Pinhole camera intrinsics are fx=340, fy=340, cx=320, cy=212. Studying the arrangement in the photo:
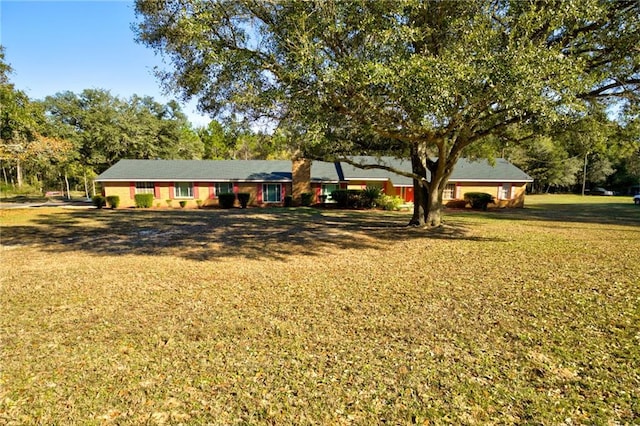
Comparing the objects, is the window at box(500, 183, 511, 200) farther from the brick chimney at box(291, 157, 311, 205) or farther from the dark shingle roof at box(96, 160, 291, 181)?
the dark shingle roof at box(96, 160, 291, 181)

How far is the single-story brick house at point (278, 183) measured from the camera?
2855 centimetres

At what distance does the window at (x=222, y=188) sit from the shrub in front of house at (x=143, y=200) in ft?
16.8

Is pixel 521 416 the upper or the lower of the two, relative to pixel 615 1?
lower

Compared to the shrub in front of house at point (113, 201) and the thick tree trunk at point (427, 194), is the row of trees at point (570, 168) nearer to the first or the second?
the thick tree trunk at point (427, 194)

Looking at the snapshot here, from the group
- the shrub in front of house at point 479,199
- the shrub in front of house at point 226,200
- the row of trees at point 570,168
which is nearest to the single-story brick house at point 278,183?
the shrub in front of house at point 226,200

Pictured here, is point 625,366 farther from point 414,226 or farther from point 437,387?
point 414,226

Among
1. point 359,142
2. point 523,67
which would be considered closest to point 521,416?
point 523,67

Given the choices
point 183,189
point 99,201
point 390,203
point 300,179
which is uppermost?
point 300,179

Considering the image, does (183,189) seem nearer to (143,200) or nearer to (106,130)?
(143,200)

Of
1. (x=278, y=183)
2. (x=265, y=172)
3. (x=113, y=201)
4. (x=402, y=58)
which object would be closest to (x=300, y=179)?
(x=278, y=183)

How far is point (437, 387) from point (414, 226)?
39.0 ft

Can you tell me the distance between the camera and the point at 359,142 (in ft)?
50.4

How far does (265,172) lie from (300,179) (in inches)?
140

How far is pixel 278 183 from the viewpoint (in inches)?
A: 1166
